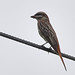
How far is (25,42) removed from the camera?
650cm

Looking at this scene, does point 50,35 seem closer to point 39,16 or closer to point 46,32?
point 46,32

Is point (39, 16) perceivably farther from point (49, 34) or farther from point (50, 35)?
point (50, 35)

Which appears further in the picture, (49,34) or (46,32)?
(46,32)

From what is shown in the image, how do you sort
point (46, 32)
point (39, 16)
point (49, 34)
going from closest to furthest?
1. point (49, 34)
2. point (46, 32)
3. point (39, 16)

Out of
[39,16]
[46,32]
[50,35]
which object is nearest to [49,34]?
[50,35]

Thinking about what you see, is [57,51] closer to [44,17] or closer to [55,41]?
[55,41]

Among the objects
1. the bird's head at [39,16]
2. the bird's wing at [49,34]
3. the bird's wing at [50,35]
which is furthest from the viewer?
the bird's head at [39,16]

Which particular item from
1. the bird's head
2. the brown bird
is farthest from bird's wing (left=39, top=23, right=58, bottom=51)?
the bird's head

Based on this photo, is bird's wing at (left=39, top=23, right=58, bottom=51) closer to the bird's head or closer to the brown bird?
the brown bird

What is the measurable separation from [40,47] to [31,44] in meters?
0.37

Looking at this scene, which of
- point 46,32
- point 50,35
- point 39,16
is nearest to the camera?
point 50,35

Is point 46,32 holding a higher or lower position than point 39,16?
higher

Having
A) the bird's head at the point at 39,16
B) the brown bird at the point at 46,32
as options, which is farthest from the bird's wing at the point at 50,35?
the bird's head at the point at 39,16

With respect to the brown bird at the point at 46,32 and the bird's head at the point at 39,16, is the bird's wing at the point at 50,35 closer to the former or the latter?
the brown bird at the point at 46,32
